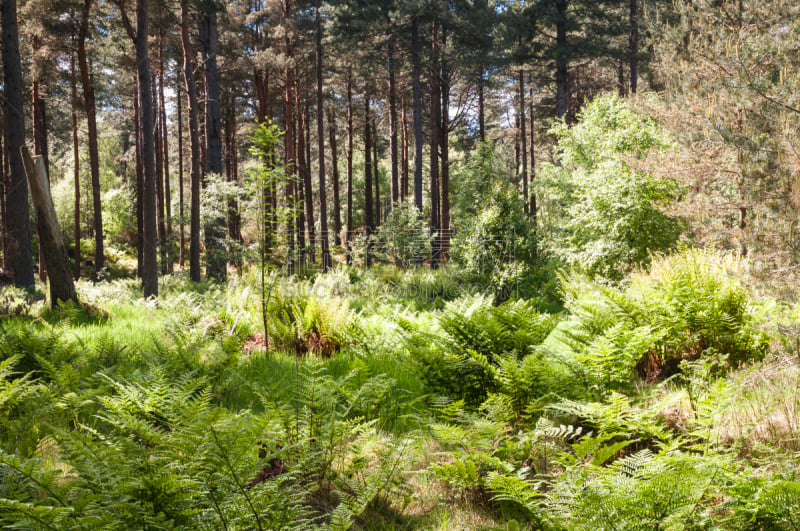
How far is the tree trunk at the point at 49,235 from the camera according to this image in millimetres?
7590

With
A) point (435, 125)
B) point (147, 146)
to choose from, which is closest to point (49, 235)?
point (147, 146)

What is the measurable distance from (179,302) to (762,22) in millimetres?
9889

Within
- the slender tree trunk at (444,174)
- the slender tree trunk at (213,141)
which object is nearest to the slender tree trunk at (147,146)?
the slender tree trunk at (213,141)

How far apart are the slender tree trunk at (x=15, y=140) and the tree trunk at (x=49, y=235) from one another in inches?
102

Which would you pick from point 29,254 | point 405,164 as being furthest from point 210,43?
point 405,164

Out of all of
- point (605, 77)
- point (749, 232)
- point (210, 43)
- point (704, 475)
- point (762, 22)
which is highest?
point (605, 77)

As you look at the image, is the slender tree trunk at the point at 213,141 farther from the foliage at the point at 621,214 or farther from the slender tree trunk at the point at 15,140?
the foliage at the point at 621,214

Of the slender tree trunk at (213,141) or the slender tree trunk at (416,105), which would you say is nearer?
the slender tree trunk at (213,141)

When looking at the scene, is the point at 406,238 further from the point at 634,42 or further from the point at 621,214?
the point at 634,42

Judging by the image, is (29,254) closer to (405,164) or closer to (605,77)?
(405,164)

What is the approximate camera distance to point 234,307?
25.0ft

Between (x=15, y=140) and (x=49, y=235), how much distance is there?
4076 millimetres

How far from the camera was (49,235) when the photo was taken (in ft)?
25.1

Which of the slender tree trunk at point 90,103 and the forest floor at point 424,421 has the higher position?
the slender tree trunk at point 90,103
